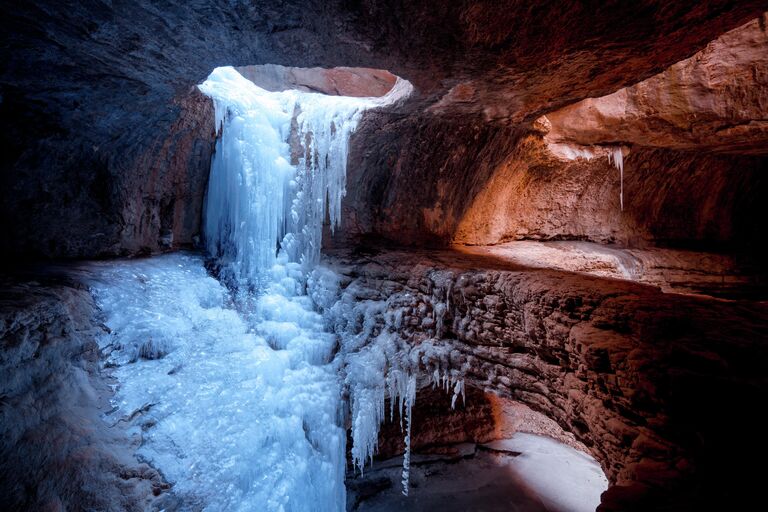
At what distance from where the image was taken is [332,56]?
9.82ft

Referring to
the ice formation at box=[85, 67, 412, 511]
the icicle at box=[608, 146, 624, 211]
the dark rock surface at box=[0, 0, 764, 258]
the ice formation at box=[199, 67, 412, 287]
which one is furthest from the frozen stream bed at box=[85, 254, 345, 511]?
the icicle at box=[608, 146, 624, 211]

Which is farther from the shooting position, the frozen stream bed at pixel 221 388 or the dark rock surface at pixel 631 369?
the frozen stream bed at pixel 221 388

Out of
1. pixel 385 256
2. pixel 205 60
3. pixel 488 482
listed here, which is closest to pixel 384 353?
pixel 385 256

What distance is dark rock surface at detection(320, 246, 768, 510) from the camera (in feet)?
5.86

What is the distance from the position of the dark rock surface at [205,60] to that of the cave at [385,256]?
0.10ft

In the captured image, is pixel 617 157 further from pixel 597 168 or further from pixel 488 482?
pixel 488 482

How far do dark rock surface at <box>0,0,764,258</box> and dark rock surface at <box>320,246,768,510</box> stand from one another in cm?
209

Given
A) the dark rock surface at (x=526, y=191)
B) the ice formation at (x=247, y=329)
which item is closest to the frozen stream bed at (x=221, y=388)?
the ice formation at (x=247, y=329)

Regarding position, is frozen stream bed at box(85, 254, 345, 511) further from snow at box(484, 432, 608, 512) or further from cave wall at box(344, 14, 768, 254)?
snow at box(484, 432, 608, 512)

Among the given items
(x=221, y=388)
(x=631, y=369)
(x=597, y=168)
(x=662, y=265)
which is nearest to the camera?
(x=631, y=369)

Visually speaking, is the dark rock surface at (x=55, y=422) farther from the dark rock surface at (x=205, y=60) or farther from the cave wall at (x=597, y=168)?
the cave wall at (x=597, y=168)

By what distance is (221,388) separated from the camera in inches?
157

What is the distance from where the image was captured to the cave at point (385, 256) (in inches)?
92.4

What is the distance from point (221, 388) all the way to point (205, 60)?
3.49 meters
